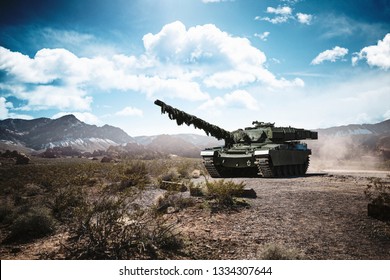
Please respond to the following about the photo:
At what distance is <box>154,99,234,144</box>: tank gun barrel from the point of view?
9.49 metres

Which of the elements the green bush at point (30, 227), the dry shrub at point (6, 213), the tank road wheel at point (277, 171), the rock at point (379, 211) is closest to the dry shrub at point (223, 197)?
the rock at point (379, 211)

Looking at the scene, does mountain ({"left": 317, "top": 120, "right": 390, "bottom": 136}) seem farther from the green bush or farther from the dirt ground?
the green bush

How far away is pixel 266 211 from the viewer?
5.94 m

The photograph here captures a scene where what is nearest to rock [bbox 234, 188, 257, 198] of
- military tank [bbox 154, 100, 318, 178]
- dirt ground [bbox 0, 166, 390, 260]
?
dirt ground [bbox 0, 166, 390, 260]

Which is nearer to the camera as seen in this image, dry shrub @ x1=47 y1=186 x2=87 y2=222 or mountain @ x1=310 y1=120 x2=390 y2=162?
dry shrub @ x1=47 y1=186 x2=87 y2=222

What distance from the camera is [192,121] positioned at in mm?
11062

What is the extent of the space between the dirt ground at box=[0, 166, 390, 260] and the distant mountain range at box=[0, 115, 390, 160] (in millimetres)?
13829

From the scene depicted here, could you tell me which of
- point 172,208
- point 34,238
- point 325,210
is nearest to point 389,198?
point 325,210

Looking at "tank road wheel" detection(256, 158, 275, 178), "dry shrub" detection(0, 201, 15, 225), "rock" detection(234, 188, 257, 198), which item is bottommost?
"dry shrub" detection(0, 201, 15, 225)

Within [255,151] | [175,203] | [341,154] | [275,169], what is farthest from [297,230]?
[341,154]
